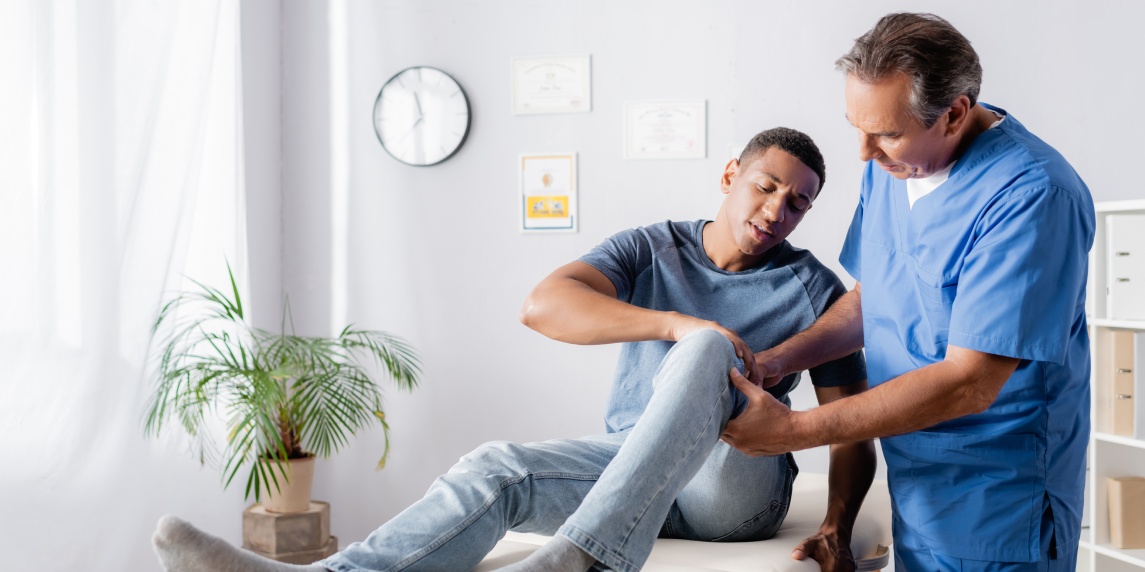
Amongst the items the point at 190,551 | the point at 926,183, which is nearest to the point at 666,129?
the point at 926,183

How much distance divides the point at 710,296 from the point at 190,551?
1.02 meters

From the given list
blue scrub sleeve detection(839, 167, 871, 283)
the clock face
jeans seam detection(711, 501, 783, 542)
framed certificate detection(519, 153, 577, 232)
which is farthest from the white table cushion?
the clock face

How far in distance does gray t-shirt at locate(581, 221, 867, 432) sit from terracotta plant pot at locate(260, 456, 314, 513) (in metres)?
1.27

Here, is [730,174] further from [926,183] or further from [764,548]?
[764,548]

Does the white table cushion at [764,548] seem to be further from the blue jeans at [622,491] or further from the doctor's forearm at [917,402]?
the doctor's forearm at [917,402]

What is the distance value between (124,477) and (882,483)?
1.94 m

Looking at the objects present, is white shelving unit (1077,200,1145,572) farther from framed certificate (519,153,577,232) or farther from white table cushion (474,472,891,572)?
framed certificate (519,153,577,232)

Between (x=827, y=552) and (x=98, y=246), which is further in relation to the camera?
(x=98, y=246)

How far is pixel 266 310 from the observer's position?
10.1 ft

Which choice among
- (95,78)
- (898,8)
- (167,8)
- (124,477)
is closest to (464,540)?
(124,477)

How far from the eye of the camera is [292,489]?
263 centimetres

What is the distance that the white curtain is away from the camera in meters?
2.04

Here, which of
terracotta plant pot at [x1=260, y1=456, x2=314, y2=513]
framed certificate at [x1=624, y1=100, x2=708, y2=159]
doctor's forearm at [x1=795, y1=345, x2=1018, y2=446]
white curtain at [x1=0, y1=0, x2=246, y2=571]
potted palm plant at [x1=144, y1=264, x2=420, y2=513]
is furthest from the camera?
framed certificate at [x1=624, y1=100, x2=708, y2=159]

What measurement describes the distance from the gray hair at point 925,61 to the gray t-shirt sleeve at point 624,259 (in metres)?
0.58
